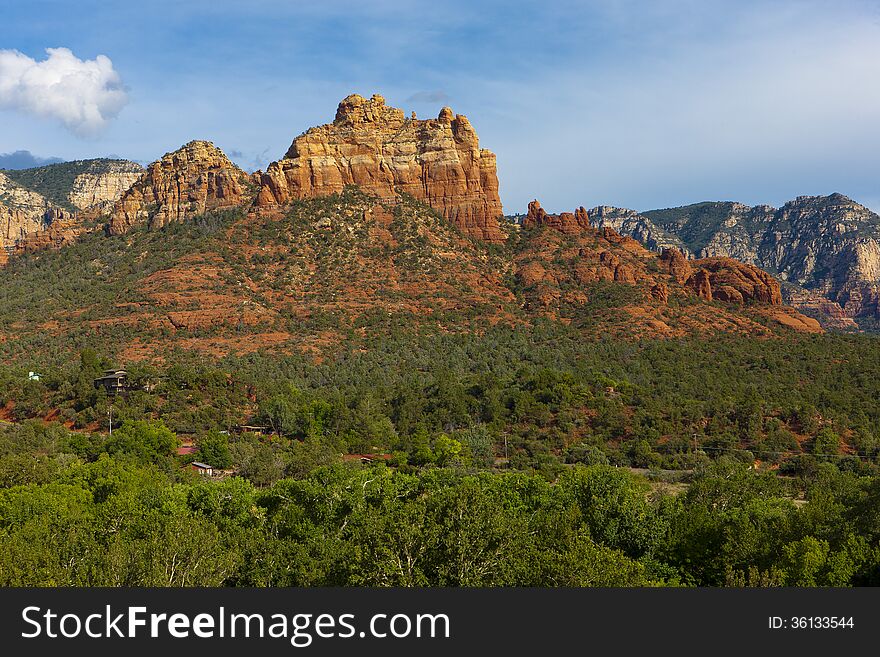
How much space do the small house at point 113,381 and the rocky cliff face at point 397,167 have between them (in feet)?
158

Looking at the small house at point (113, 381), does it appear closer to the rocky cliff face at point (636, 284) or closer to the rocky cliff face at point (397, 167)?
the rocky cliff face at point (397, 167)

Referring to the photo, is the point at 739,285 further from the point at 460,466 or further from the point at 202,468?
the point at 202,468

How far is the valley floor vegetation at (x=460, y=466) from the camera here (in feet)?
73.5

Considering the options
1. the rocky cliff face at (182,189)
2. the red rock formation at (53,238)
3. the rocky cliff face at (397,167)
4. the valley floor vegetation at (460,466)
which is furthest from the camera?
the red rock formation at (53,238)

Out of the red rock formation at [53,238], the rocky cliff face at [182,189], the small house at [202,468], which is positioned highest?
the rocky cliff face at [182,189]

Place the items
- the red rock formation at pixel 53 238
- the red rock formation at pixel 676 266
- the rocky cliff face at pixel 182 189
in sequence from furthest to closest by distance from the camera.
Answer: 1. the red rock formation at pixel 53 238
2. the rocky cliff face at pixel 182 189
3. the red rock formation at pixel 676 266

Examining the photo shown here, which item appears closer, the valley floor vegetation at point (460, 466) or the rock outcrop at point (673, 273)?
the valley floor vegetation at point (460, 466)

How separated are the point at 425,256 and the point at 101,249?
4613 centimetres

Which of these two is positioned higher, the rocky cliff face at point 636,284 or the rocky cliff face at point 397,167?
the rocky cliff face at point 397,167

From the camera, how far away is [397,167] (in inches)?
4587

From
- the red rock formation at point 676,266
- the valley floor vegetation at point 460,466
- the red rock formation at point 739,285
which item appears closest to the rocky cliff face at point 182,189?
the valley floor vegetation at point 460,466

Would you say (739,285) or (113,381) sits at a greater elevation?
(739,285)

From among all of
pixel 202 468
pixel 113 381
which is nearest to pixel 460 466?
pixel 202 468

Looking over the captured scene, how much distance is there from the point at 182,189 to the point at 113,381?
5587cm
